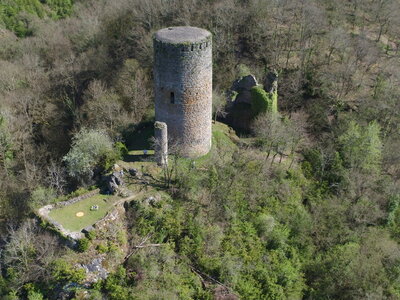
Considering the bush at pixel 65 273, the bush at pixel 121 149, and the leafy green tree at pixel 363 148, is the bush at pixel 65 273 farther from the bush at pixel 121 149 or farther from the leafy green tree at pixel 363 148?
the leafy green tree at pixel 363 148

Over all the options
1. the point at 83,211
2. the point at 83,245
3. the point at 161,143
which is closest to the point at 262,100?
the point at 161,143

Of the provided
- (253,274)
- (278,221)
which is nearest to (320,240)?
(278,221)

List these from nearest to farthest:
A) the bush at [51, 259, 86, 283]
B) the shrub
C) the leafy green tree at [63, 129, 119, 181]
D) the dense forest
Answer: the bush at [51, 259, 86, 283] → the dense forest → the leafy green tree at [63, 129, 119, 181] → the shrub

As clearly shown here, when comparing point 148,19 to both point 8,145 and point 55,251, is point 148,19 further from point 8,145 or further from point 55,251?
point 55,251

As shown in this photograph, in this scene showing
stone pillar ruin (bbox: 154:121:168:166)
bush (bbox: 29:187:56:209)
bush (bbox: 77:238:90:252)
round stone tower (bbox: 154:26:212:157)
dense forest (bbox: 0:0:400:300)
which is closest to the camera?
bush (bbox: 77:238:90:252)

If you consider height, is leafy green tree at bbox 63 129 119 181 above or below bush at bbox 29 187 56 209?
above

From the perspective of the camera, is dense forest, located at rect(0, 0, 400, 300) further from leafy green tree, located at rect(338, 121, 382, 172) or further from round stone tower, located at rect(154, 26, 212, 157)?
round stone tower, located at rect(154, 26, 212, 157)

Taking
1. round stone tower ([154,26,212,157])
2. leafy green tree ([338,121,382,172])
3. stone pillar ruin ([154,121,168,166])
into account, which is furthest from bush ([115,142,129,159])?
leafy green tree ([338,121,382,172])
